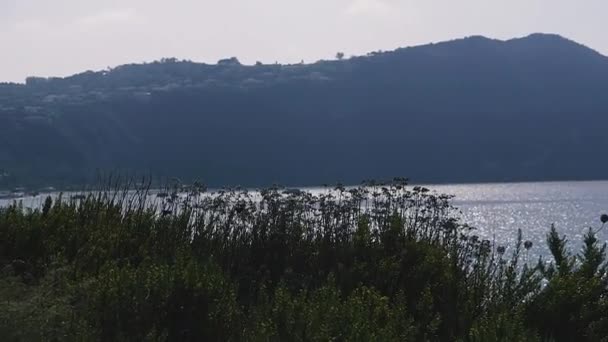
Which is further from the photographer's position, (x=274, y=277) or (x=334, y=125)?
(x=334, y=125)

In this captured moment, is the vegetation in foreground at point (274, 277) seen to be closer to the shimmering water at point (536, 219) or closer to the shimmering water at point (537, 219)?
the shimmering water at point (537, 219)

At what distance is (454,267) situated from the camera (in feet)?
27.1

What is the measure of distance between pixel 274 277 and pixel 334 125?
170325 mm

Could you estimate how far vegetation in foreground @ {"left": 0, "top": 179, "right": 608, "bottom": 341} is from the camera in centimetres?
634

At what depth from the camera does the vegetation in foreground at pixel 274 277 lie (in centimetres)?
634

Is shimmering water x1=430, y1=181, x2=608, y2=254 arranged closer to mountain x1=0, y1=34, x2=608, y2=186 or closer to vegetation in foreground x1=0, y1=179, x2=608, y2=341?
vegetation in foreground x1=0, y1=179, x2=608, y2=341

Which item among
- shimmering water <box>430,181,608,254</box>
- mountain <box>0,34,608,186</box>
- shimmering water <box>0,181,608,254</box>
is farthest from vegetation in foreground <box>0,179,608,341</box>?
mountain <box>0,34,608,186</box>

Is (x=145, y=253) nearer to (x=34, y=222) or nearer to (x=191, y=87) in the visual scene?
(x=34, y=222)

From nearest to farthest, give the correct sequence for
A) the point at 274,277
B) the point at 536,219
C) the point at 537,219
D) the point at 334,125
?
the point at 274,277, the point at 536,219, the point at 537,219, the point at 334,125

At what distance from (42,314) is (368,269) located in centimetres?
320

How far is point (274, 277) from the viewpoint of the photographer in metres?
9.25

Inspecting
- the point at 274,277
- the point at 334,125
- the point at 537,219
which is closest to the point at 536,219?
the point at 537,219

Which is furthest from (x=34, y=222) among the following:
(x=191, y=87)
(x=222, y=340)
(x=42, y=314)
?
(x=191, y=87)

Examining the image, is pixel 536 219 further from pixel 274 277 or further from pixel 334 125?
pixel 334 125
